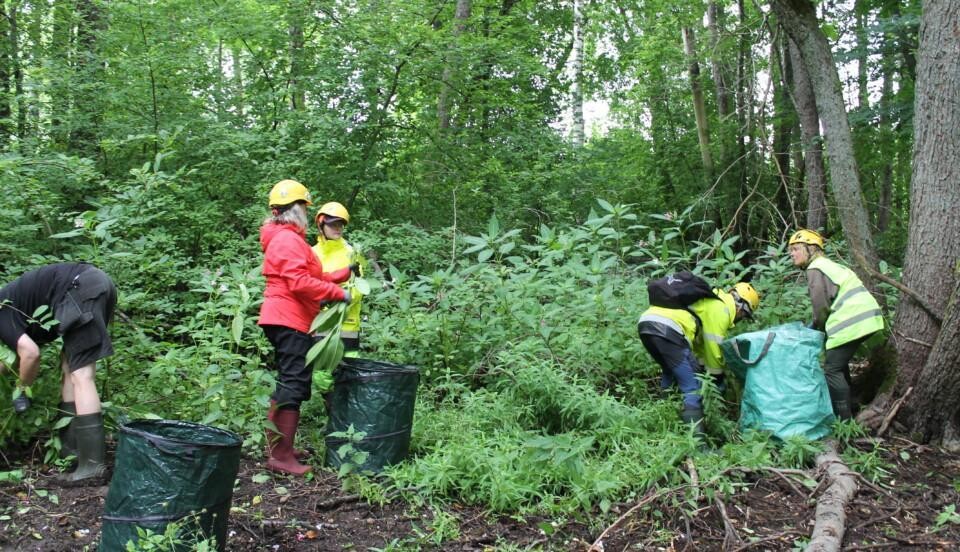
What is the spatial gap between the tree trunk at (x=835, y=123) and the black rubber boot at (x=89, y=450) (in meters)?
5.40

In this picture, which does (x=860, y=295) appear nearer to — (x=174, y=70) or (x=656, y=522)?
(x=656, y=522)

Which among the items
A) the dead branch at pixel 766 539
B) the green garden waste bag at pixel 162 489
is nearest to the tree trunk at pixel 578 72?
the dead branch at pixel 766 539

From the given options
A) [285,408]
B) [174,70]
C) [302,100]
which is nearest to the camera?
[285,408]

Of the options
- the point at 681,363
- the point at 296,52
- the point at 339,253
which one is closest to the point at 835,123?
the point at 681,363

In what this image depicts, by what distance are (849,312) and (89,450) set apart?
4.86 m

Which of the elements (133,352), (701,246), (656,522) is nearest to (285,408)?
(133,352)

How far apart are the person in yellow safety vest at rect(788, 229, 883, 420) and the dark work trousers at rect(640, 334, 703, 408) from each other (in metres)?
1.00

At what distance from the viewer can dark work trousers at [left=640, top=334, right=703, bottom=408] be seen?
15.6 feet

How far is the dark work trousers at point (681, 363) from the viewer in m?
4.77

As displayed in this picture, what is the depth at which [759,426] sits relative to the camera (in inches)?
187

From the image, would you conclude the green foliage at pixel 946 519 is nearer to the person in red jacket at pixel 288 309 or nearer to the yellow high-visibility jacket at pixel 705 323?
the yellow high-visibility jacket at pixel 705 323

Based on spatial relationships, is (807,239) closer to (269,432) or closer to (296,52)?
(269,432)

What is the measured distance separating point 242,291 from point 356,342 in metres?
0.87

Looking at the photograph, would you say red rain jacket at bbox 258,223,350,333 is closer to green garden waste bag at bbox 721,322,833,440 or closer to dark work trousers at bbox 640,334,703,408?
dark work trousers at bbox 640,334,703,408
